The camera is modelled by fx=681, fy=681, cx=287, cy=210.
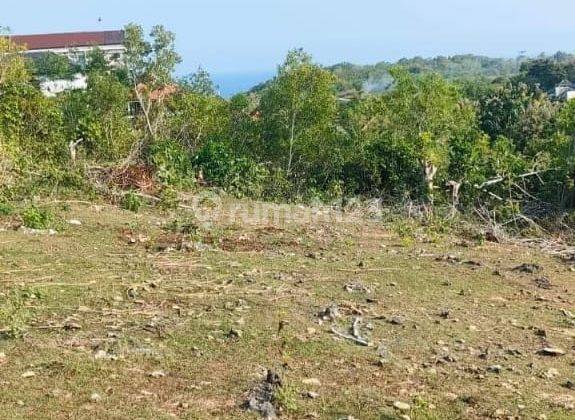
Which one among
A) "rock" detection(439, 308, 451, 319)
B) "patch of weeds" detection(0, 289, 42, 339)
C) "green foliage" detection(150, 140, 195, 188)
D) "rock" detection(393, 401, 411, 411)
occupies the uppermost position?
"green foliage" detection(150, 140, 195, 188)

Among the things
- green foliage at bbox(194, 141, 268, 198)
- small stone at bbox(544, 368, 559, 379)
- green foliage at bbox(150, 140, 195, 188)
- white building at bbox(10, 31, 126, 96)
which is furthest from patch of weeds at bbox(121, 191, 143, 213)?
white building at bbox(10, 31, 126, 96)

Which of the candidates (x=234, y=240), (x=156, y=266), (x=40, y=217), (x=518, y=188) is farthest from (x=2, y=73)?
(x=518, y=188)

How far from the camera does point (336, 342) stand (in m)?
3.95

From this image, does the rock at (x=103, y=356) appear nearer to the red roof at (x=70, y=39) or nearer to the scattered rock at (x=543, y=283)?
the scattered rock at (x=543, y=283)

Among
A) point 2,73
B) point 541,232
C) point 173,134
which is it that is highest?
point 2,73

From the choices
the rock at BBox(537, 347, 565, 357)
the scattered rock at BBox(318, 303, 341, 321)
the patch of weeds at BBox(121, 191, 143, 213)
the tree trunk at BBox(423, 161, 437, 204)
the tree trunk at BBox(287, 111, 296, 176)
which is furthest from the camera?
the tree trunk at BBox(287, 111, 296, 176)

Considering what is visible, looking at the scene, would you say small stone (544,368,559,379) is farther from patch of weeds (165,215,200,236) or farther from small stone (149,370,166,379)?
patch of weeds (165,215,200,236)

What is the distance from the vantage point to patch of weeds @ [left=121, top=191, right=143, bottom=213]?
8.14m

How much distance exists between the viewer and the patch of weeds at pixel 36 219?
251 inches

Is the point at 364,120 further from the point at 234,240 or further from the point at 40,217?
the point at 40,217

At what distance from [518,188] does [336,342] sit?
7.18 m

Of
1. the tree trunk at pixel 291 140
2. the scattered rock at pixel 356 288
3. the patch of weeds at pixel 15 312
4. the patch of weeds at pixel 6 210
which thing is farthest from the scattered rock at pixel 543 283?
the tree trunk at pixel 291 140

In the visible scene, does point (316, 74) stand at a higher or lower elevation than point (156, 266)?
higher

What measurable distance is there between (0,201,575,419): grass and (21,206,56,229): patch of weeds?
0.21 meters
